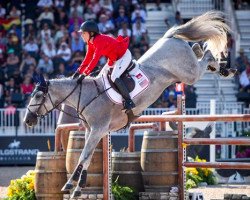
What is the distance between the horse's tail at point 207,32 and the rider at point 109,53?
945 millimetres

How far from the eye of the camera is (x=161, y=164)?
13312 mm

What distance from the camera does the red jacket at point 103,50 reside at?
1282 centimetres

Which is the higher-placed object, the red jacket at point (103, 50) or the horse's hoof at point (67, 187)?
the red jacket at point (103, 50)

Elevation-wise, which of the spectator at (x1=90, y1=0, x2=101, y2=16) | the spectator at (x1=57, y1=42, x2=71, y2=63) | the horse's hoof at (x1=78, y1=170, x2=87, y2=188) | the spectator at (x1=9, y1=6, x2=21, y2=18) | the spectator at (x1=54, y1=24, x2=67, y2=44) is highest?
the spectator at (x1=90, y1=0, x2=101, y2=16)

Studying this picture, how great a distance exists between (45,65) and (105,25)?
2210mm

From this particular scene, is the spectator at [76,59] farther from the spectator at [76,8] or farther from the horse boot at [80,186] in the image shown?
the horse boot at [80,186]

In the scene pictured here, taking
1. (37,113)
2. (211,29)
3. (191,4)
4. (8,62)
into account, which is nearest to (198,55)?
(211,29)

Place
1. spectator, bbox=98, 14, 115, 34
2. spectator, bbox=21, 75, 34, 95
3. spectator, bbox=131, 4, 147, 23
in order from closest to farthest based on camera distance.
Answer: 1. spectator, bbox=21, 75, 34, 95
2. spectator, bbox=98, 14, 115, 34
3. spectator, bbox=131, 4, 147, 23

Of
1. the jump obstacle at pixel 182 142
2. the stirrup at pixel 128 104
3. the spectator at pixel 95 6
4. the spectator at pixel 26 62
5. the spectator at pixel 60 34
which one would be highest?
the spectator at pixel 95 6

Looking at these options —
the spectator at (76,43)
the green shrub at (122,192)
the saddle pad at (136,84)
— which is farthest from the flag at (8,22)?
the saddle pad at (136,84)

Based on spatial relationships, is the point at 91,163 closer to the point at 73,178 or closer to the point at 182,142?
the point at 73,178

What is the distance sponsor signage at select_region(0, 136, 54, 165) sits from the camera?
2278cm

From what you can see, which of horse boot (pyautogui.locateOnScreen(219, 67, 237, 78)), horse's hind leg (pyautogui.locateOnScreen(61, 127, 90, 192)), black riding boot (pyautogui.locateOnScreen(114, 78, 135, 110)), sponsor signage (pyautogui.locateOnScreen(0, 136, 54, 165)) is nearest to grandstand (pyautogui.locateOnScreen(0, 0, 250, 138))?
sponsor signage (pyautogui.locateOnScreen(0, 136, 54, 165))

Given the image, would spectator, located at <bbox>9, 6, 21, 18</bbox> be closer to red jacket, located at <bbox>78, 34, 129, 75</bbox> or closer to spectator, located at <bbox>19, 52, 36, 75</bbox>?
spectator, located at <bbox>19, 52, 36, 75</bbox>
